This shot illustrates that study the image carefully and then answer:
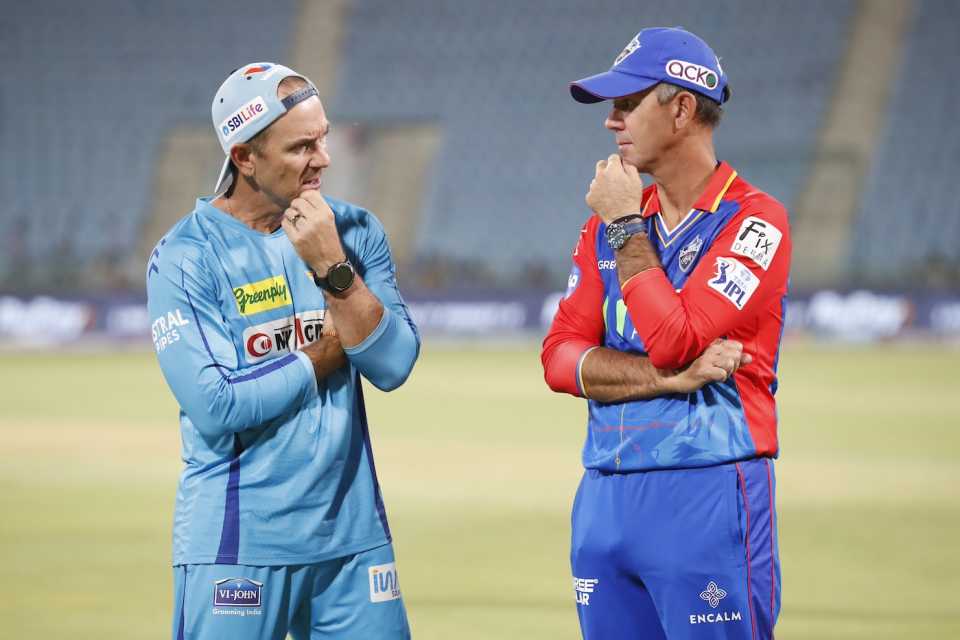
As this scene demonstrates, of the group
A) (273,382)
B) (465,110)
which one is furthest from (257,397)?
(465,110)

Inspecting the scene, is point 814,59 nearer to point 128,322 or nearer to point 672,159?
point 128,322

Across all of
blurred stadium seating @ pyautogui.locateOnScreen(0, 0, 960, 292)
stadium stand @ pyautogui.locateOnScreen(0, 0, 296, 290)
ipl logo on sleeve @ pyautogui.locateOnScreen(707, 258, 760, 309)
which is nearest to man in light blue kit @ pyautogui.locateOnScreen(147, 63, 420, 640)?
ipl logo on sleeve @ pyautogui.locateOnScreen(707, 258, 760, 309)

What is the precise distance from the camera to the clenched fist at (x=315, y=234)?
369 centimetres

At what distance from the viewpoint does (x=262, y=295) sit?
3.80 metres

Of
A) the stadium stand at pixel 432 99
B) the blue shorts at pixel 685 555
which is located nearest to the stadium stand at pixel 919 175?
the stadium stand at pixel 432 99

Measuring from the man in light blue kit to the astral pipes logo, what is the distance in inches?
38.2

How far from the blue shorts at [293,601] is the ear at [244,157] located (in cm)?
107

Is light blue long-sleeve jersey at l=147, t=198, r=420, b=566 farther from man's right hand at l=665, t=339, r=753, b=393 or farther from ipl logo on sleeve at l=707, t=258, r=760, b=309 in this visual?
ipl logo on sleeve at l=707, t=258, r=760, b=309

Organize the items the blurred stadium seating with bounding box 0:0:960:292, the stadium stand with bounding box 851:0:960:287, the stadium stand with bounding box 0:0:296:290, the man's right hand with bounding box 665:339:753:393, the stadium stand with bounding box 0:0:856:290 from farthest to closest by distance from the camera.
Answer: the stadium stand with bounding box 0:0:296:290 → the stadium stand with bounding box 0:0:856:290 → the blurred stadium seating with bounding box 0:0:960:292 → the stadium stand with bounding box 851:0:960:287 → the man's right hand with bounding box 665:339:753:393

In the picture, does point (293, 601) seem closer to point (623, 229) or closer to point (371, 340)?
point (371, 340)

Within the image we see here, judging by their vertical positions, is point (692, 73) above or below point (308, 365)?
above

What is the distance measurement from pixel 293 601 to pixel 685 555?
41.4 inches

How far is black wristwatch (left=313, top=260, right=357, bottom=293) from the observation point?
3670 millimetres

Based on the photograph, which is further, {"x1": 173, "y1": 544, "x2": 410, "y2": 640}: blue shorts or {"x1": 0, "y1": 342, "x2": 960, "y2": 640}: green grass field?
{"x1": 0, "y1": 342, "x2": 960, "y2": 640}: green grass field
